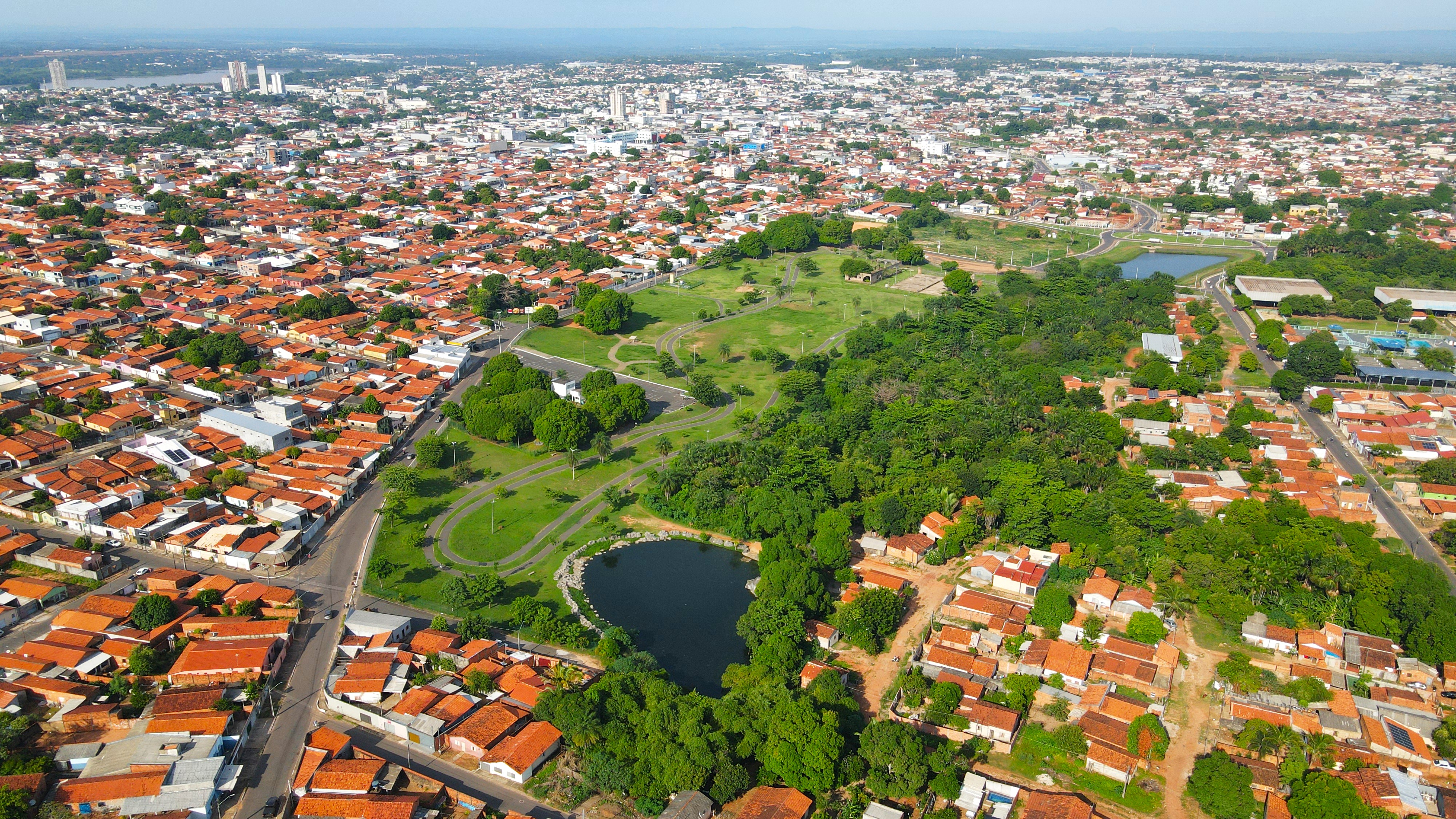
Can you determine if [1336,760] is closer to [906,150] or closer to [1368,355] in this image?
[1368,355]

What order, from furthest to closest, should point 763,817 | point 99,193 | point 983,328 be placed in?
point 99,193 → point 983,328 → point 763,817

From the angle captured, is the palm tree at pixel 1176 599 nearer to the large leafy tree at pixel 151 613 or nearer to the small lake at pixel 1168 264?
the large leafy tree at pixel 151 613

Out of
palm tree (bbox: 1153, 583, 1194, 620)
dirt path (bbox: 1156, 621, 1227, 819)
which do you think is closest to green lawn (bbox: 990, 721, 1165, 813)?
dirt path (bbox: 1156, 621, 1227, 819)

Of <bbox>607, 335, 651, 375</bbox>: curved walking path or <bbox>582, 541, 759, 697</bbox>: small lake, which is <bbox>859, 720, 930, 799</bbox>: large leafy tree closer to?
<bbox>582, 541, 759, 697</bbox>: small lake

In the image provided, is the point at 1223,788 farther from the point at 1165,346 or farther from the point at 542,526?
the point at 1165,346

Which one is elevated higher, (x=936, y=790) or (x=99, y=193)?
(x=99, y=193)

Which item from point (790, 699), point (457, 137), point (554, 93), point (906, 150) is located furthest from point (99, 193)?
point (554, 93)

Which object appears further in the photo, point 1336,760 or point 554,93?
point 554,93
